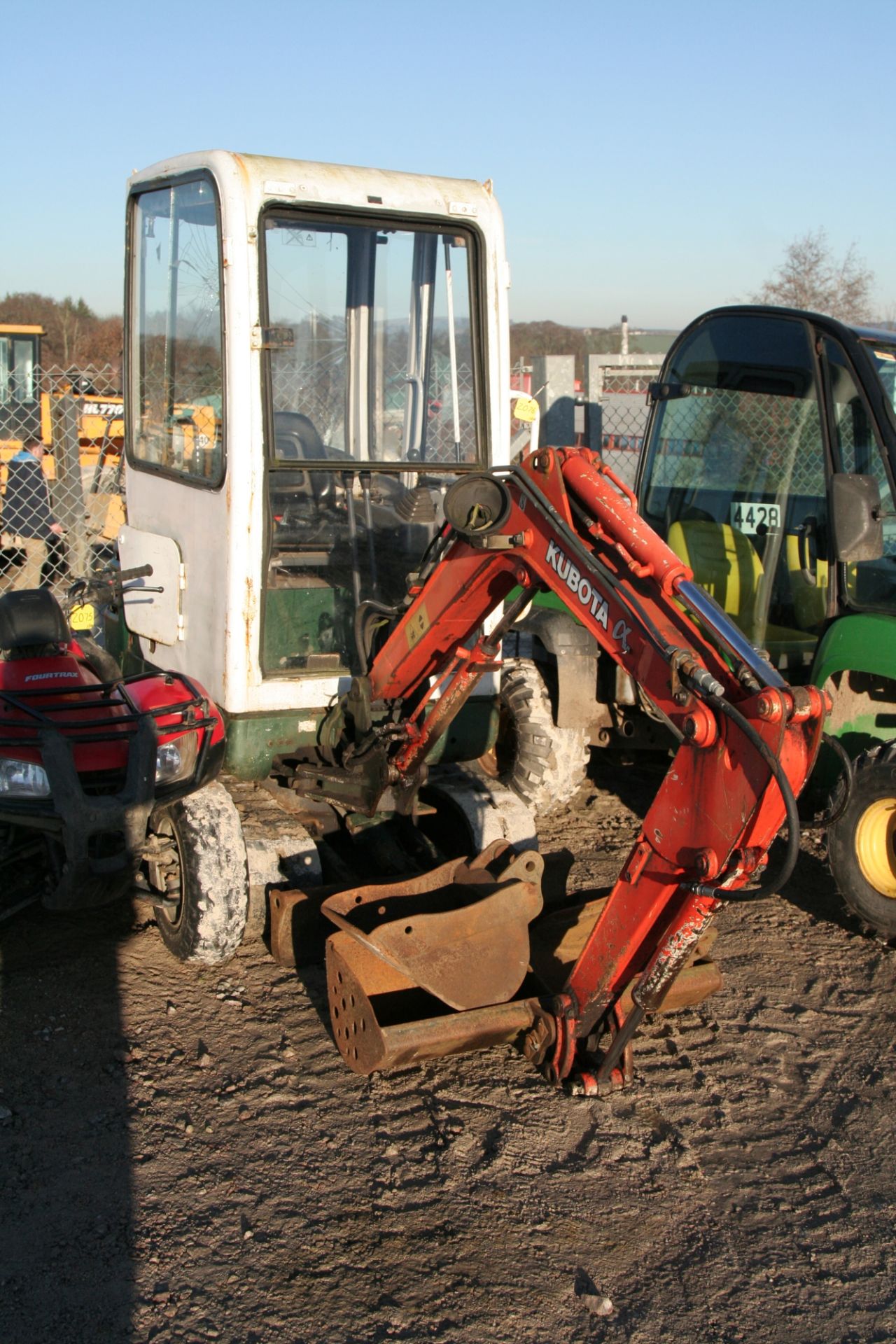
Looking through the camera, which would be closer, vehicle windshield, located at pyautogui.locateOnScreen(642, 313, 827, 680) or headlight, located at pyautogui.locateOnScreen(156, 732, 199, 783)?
headlight, located at pyautogui.locateOnScreen(156, 732, 199, 783)

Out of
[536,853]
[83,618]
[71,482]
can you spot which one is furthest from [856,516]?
[71,482]

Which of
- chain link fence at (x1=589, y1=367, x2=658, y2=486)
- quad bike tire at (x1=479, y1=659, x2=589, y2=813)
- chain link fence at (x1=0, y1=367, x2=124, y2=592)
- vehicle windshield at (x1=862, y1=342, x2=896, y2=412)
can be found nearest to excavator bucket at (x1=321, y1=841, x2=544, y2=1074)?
quad bike tire at (x1=479, y1=659, x2=589, y2=813)

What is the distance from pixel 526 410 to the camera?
502cm

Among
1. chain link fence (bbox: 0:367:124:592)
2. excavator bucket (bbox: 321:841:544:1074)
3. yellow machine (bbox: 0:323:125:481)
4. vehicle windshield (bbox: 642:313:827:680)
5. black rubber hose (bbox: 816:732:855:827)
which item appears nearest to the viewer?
black rubber hose (bbox: 816:732:855:827)

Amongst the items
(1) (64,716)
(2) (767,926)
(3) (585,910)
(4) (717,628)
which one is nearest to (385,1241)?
(3) (585,910)

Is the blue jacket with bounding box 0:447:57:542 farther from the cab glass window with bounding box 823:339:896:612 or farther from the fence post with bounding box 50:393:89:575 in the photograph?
the cab glass window with bounding box 823:339:896:612

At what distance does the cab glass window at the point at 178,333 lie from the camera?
4.65m

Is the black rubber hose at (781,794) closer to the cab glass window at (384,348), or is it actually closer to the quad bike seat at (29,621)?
the cab glass window at (384,348)

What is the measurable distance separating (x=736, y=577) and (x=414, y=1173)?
3217 mm

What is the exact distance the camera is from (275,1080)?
3.71m

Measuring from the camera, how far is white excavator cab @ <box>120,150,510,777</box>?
14.8 feet

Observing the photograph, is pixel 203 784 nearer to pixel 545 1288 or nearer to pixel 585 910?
pixel 585 910

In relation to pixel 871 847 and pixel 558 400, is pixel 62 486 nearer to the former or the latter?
pixel 558 400

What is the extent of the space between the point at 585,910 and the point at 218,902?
1.25 m
